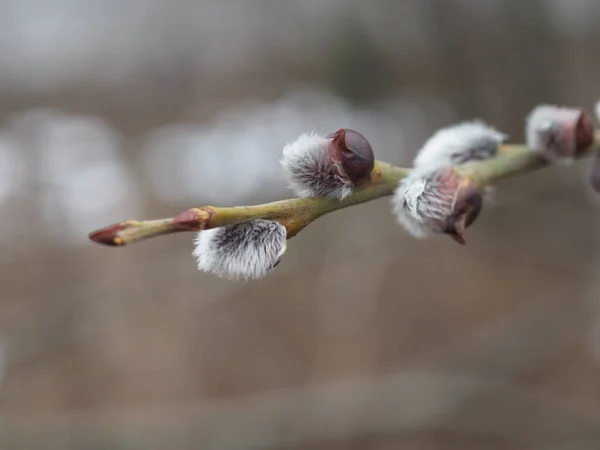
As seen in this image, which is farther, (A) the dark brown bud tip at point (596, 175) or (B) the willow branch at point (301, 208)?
(A) the dark brown bud tip at point (596, 175)

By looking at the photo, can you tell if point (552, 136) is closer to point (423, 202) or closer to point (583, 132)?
point (583, 132)

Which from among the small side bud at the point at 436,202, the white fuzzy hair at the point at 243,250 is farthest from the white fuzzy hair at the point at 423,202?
the white fuzzy hair at the point at 243,250

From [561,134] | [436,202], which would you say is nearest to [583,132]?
[561,134]

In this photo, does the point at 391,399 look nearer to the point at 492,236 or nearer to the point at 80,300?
the point at 492,236

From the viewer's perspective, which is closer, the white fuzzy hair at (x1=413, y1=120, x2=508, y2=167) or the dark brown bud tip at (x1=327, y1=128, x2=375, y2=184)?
the dark brown bud tip at (x1=327, y1=128, x2=375, y2=184)

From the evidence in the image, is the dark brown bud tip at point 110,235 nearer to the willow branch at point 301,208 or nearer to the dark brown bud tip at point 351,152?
the willow branch at point 301,208

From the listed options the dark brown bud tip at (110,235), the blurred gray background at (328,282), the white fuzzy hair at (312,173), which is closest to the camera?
the dark brown bud tip at (110,235)

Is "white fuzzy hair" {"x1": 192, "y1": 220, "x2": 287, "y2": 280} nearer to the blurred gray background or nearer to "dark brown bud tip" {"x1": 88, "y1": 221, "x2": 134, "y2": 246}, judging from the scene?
"dark brown bud tip" {"x1": 88, "y1": 221, "x2": 134, "y2": 246}

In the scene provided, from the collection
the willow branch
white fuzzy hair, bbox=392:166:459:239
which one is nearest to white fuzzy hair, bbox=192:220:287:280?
the willow branch
